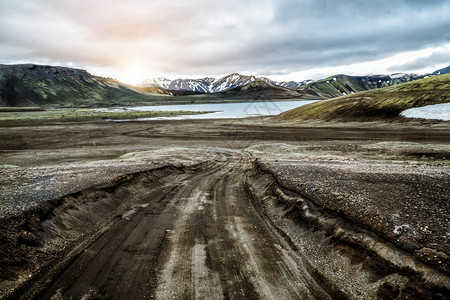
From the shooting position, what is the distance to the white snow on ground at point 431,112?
47.4m

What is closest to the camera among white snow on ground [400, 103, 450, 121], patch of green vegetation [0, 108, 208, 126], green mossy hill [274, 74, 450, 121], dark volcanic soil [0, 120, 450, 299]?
dark volcanic soil [0, 120, 450, 299]

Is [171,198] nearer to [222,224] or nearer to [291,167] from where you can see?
[222,224]

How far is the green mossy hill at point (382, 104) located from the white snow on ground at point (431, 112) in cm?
238

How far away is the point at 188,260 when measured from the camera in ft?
24.2

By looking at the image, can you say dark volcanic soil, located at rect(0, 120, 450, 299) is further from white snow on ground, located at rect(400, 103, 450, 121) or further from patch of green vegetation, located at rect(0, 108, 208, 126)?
patch of green vegetation, located at rect(0, 108, 208, 126)

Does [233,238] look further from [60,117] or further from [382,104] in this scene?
[60,117]

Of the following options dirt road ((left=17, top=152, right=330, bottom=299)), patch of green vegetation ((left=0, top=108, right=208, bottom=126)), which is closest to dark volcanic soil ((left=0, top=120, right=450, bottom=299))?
dirt road ((left=17, top=152, right=330, bottom=299))

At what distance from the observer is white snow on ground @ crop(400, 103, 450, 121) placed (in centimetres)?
4744

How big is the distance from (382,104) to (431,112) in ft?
41.8

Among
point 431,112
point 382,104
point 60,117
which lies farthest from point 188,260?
point 60,117

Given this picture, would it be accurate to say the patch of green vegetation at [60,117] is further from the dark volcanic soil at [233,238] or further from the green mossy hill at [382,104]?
the dark volcanic soil at [233,238]

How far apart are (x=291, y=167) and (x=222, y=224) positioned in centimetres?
807

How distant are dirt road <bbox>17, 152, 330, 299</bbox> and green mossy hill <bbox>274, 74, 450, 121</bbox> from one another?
5996cm

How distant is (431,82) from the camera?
70812mm
